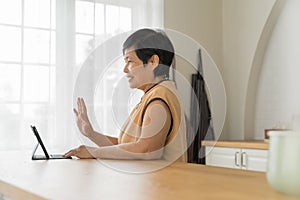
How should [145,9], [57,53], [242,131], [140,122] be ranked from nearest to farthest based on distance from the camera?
[140,122]
[57,53]
[145,9]
[242,131]

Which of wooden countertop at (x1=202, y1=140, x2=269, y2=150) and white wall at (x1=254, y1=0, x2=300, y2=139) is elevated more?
white wall at (x1=254, y1=0, x2=300, y2=139)

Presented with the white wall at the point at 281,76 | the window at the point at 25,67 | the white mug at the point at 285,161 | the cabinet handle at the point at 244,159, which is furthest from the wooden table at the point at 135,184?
the white wall at the point at 281,76

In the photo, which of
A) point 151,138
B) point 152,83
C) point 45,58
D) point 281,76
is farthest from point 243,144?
point 151,138

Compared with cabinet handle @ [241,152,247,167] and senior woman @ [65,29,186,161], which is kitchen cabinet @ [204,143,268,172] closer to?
cabinet handle @ [241,152,247,167]

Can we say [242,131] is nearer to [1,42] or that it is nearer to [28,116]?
[28,116]

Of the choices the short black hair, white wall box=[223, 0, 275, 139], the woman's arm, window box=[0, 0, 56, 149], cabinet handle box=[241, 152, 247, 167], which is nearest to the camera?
the woman's arm

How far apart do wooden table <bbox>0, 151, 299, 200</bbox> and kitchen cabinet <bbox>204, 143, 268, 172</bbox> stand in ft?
6.15

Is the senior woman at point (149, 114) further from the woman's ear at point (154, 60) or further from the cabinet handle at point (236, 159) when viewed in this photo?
the cabinet handle at point (236, 159)

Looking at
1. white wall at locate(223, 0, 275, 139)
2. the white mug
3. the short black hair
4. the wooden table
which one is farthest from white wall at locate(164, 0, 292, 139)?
the white mug

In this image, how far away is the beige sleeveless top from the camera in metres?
1.46

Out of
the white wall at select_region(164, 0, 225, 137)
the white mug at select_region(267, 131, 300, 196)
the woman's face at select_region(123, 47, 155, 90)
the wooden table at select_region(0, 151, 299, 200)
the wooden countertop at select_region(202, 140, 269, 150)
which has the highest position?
the white wall at select_region(164, 0, 225, 137)

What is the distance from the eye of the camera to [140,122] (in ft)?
4.95

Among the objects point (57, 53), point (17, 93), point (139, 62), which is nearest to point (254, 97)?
point (57, 53)

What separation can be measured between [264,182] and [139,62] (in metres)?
0.77
